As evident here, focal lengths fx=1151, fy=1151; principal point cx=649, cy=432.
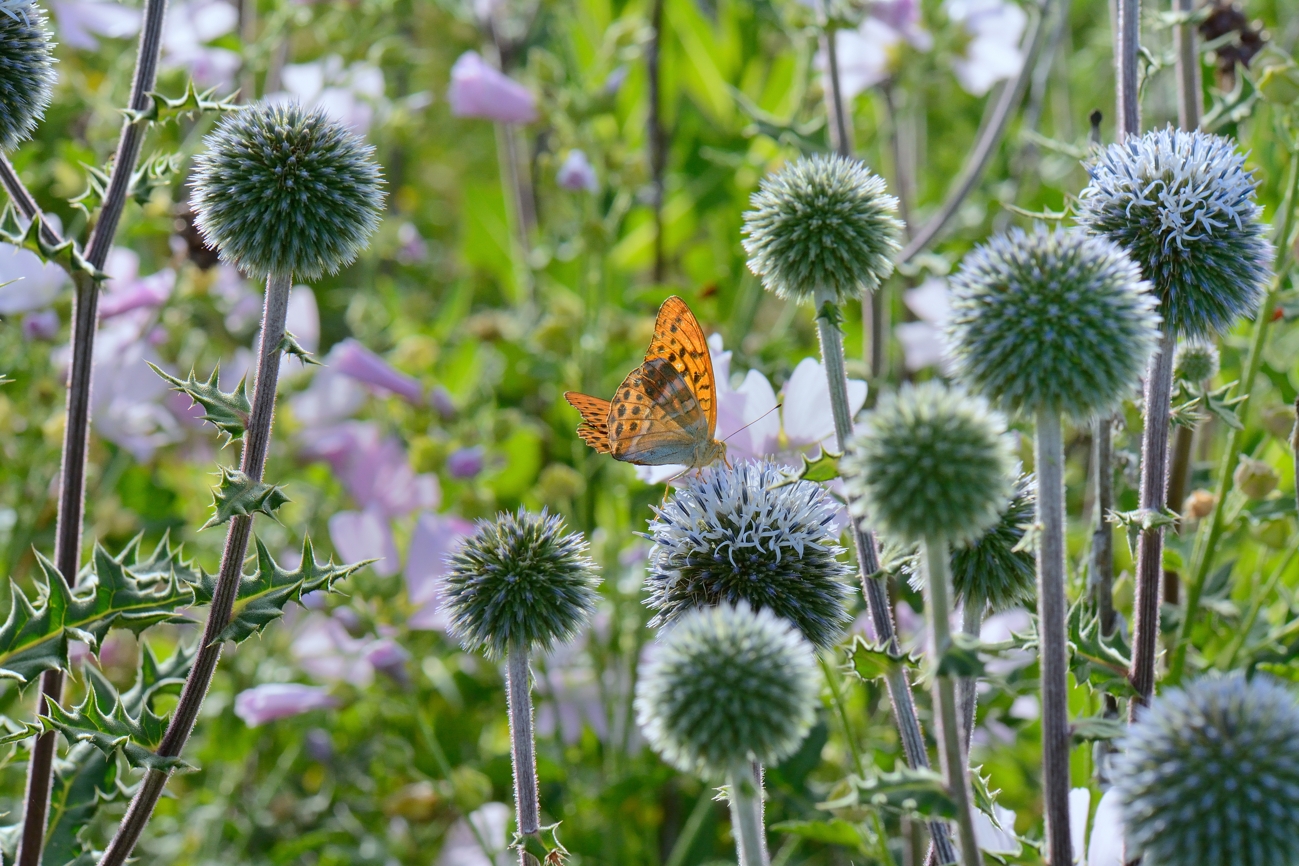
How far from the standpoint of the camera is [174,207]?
2.66 m

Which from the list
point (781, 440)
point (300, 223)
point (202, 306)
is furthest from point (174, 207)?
point (781, 440)

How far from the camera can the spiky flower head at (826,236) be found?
151cm

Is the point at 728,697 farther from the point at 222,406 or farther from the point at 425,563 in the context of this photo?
the point at 425,563

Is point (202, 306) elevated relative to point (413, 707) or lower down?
elevated

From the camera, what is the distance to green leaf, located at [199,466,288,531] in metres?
1.29

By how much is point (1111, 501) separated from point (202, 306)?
2243 millimetres

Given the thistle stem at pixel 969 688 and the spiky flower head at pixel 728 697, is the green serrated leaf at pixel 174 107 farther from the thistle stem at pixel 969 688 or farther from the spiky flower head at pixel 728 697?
the thistle stem at pixel 969 688

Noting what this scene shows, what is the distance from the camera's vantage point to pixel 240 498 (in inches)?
51.5

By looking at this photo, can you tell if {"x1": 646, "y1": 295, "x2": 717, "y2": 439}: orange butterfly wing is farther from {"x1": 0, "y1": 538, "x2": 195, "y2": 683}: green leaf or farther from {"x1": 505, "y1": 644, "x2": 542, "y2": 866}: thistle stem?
{"x1": 0, "y1": 538, "x2": 195, "y2": 683}: green leaf

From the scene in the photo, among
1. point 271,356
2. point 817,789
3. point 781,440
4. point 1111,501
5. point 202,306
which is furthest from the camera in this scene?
point 202,306

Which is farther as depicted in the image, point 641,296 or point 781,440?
point 641,296

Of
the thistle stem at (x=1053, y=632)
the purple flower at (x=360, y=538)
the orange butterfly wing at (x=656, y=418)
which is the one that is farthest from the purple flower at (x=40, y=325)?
the thistle stem at (x=1053, y=632)

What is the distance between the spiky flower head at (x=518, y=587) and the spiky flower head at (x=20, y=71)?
87 centimetres

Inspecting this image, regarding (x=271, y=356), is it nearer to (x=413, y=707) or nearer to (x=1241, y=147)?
(x=413, y=707)
